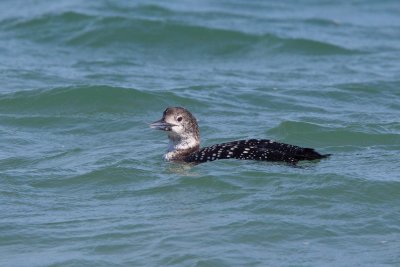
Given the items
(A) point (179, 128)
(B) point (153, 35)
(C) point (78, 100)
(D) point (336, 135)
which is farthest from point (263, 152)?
(B) point (153, 35)

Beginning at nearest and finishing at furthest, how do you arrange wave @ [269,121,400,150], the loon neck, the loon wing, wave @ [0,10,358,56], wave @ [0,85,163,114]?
the loon wing → the loon neck → wave @ [269,121,400,150] → wave @ [0,85,163,114] → wave @ [0,10,358,56]

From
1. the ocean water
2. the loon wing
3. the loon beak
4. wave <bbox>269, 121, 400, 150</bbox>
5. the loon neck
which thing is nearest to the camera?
the ocean water

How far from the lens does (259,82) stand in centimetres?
1702

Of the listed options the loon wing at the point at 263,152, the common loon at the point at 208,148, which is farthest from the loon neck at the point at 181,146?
the loon wing at the point at 263,152

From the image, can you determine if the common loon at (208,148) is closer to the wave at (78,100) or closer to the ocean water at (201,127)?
the ocean water at (201,127)

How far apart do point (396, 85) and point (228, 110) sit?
3167 mm

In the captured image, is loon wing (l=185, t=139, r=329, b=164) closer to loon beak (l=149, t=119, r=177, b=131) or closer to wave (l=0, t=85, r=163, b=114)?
loon beak (l=149, t=119, r=177, b=131)

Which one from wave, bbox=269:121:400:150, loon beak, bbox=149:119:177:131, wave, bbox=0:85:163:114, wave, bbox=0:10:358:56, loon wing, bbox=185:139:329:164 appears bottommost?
loon wing, bbox=185:139:329:164

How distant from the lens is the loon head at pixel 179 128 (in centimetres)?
1202

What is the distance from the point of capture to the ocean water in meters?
9.33

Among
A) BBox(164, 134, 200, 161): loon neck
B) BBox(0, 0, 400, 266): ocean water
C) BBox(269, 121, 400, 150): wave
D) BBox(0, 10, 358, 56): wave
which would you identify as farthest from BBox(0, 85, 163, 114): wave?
BBox(0, 10, 358, 56): wave

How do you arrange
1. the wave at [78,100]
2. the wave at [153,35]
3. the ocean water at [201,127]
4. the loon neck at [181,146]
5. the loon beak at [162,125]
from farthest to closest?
the wave at [153,35] < the wave at [78,100] < the loon neck at [181,146] < the loon beak at [162,125] < the ocean water at [201,127]

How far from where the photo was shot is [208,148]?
1177 cm

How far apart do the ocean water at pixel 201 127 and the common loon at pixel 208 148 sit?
11cm
